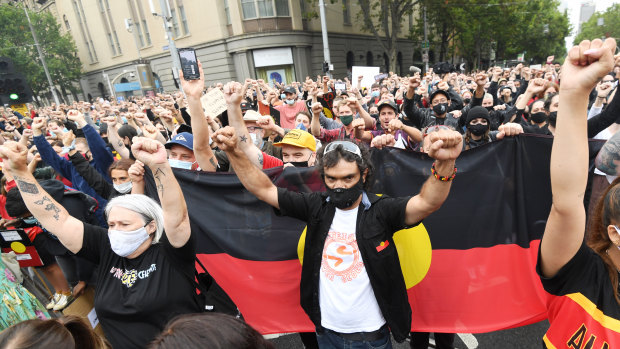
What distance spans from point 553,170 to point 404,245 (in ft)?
3.90

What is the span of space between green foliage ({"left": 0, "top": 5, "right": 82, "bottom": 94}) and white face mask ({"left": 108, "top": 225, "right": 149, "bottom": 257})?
42781mm

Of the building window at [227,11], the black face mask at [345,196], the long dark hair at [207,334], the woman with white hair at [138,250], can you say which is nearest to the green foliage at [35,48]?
the building window at [227,11]

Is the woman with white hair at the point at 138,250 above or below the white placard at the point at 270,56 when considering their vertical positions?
below

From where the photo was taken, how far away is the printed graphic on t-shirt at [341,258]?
1.89 metres

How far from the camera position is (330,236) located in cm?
197

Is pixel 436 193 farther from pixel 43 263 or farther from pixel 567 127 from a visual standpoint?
pixel 43 263

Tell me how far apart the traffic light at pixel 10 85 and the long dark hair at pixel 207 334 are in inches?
566

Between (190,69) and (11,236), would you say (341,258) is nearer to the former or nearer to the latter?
(190,69)

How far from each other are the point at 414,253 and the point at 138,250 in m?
1.83

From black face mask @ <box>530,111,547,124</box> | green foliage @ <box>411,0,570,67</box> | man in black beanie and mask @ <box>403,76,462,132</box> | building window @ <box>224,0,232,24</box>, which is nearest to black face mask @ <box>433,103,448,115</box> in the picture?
man in black beanie and mask @ <box>403,76,462,132</box>

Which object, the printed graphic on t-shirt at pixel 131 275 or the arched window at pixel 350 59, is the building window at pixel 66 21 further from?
the printed graphic on t-shirt at pixel 131 275

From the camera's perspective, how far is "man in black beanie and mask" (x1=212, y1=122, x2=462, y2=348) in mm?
1859

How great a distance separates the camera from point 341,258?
192 centimetres

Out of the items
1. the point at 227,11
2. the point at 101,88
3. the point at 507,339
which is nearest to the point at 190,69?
the point at 507,339
